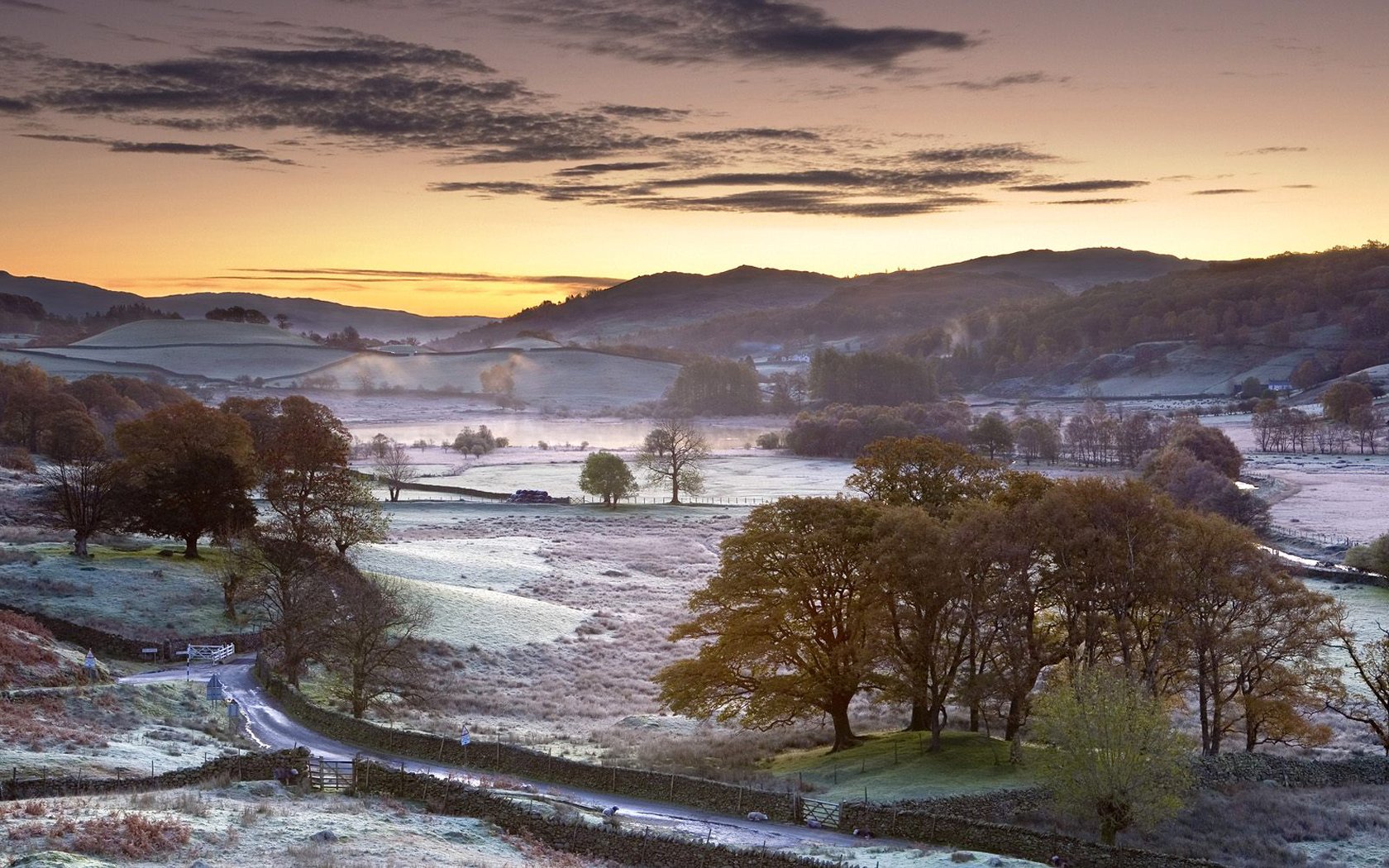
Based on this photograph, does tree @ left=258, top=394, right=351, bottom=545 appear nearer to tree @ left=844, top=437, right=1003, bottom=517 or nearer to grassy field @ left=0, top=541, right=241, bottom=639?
grassy field @ left=0, top=541, right=241, bottom=639

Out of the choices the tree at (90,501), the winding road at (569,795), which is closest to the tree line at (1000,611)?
the winding road at (569,795)

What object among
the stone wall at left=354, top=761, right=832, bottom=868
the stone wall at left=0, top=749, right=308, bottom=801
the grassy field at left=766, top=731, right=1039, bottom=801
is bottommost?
the grassy field at left=766, top=731, right=1039, bottom=801

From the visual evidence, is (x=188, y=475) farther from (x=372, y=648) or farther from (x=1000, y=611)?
(x=1000, y=611)

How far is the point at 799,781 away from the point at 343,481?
39.8 meters

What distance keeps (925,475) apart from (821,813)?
19724mm

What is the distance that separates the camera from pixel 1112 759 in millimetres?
33781

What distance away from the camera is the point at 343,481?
232ft

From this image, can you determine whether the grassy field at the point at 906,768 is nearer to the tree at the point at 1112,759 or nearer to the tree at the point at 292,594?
the tree at the point at 1112,759

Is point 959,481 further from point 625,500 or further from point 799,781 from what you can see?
point 625,500

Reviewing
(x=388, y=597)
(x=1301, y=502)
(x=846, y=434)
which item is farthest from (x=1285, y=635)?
(x=846, y=434)

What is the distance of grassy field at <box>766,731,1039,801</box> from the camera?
3712 cm

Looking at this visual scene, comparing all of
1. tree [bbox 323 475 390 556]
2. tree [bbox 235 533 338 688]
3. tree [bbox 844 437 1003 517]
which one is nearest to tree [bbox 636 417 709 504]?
tree [bbox 323 475 390 556]

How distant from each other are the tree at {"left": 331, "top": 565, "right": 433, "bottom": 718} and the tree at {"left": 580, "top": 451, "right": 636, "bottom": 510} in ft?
220

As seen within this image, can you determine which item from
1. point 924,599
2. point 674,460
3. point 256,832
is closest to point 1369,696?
point 924,599
